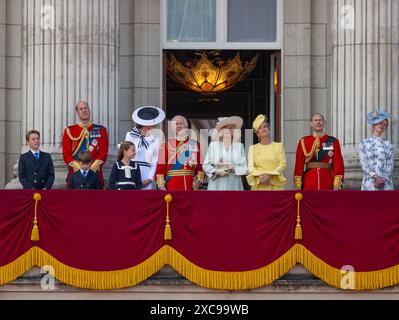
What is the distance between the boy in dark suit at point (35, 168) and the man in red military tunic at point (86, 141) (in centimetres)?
44

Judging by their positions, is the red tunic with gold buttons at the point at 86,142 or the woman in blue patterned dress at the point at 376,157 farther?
the red tunic with gold buttons at the point at 86,142

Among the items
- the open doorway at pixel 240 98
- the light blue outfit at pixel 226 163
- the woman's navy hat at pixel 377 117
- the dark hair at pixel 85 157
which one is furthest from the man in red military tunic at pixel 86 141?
the woman's navy hat at pixel 377 117

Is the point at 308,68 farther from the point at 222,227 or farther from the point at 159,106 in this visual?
the point at 222,227

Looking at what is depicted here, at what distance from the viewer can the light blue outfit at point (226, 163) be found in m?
23.5

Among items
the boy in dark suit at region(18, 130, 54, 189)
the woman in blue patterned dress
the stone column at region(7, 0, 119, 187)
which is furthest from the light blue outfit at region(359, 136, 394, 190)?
the boy in dark suit at region(18, 130, 54, 189)

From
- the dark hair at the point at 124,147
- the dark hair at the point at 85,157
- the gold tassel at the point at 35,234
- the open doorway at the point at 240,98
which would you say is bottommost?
the gold tassel at the point at 35,234

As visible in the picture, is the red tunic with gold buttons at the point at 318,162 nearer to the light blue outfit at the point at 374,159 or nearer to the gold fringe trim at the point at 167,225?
the light blue outfit at the point at 374,159

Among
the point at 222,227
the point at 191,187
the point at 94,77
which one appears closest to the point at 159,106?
the point at 94,77

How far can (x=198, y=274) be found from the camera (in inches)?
870

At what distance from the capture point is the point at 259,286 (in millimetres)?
22078

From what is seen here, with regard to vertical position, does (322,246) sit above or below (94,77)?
below

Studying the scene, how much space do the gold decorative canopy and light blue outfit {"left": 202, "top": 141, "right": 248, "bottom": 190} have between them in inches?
186
